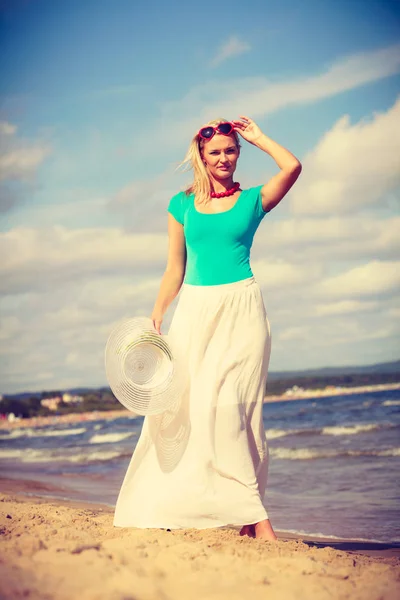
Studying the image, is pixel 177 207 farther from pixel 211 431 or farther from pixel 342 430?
pixel 342 430

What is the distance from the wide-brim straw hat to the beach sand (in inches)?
23.7

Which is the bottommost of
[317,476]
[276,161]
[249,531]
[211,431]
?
[317,476]

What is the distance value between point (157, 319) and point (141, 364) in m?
0.23

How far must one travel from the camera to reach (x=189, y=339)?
10.7 ft


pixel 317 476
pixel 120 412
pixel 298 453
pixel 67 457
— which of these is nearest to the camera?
pixel 317 476

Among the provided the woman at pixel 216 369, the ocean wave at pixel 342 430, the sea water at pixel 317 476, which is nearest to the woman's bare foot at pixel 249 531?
the woman at pixel 216 369

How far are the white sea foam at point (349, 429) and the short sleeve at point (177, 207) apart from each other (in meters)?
12.7

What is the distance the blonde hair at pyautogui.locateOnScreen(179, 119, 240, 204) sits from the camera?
333cm

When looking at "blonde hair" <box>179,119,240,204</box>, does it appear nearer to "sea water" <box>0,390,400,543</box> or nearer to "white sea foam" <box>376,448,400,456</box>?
"sea water" <box>0,390,400,543</box>

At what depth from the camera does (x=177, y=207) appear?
11.2ft

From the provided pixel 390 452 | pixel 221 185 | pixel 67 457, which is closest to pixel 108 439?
pixel 67 457

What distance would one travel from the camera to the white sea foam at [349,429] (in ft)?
51.6

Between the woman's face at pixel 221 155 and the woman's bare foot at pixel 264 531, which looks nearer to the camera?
the woman's bare foot at pixel 264 531

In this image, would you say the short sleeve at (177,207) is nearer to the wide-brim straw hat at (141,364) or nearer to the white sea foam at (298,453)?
the wide-brim straw hat at (141,364)
